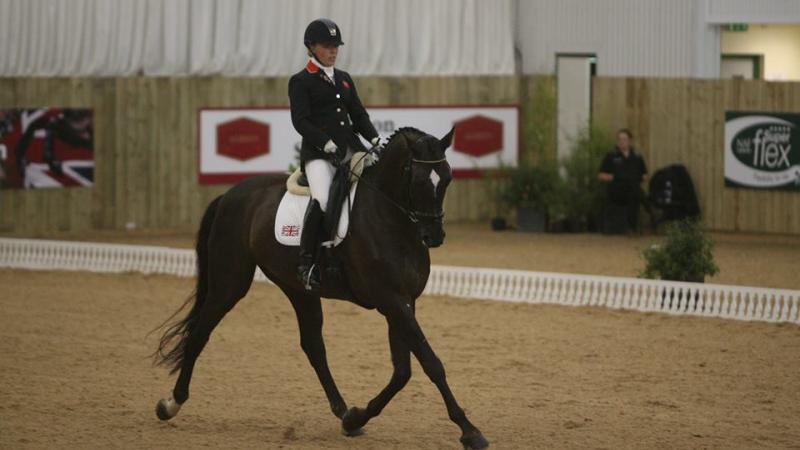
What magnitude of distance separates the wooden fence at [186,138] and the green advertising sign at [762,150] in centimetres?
14

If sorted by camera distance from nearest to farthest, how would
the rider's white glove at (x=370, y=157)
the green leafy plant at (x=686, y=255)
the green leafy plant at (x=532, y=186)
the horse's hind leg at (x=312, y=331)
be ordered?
the rider's white glove at (x=370, y=157)
the horse's hind leg at (x=312, y=331)
the green leafy plant at (x=686, y=255)
the green leafy plant at (x=532, y=186)

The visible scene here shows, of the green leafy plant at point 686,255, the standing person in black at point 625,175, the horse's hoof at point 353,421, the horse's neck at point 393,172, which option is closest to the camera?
the horse's neck at point 393,172

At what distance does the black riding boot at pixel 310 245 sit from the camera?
7.95m

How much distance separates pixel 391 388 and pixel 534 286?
6.00m

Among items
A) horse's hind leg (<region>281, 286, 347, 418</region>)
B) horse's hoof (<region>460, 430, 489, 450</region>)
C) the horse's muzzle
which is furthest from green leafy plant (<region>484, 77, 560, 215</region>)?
horse's hoof (<region>460, 430, 489, 450</region>)

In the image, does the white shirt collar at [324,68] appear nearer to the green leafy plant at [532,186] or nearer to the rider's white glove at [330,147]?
the rider's white glove at [330,147]

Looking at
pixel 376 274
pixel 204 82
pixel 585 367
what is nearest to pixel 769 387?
pixel 585 367

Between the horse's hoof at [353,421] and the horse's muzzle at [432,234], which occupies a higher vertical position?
the horse's muzzle at [432,234]

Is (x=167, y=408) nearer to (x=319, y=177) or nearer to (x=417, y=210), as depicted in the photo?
(x=319, y=177)

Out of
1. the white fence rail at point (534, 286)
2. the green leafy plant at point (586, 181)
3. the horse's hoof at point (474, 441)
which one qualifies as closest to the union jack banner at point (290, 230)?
the horse's hoof at point (474, 441)

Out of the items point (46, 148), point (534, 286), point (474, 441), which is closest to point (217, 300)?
point (474, 441)

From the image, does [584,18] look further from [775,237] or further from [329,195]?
[329,195]

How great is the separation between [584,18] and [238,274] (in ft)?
44.9

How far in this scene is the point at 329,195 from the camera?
7.91 m
